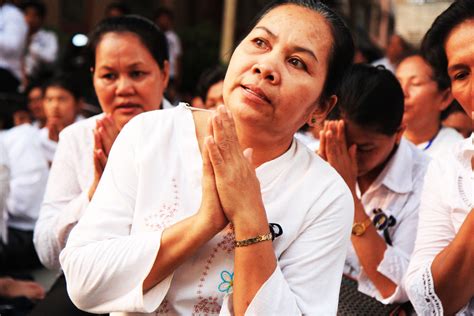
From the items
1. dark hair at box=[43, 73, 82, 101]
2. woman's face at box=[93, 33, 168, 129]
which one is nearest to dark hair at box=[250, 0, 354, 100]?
woman's face at box=[93, 33, 168, 129]

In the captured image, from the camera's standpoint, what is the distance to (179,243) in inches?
69.1

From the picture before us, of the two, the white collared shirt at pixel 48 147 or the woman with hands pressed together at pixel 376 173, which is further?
the white collared shirt at pixel 48 147

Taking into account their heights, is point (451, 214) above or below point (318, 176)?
below

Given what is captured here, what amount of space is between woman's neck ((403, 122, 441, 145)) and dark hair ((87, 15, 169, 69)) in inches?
65.5

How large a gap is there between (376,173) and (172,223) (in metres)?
1.41

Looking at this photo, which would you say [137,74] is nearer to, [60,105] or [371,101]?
[371,101]

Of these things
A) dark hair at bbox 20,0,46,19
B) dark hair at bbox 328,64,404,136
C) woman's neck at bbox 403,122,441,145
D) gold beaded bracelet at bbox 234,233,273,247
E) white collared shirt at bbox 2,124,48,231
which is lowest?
white collared shirt at bbox 2,124,48,231

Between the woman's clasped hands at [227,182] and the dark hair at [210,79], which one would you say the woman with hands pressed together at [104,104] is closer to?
the woman's clasped hands at [227,182]

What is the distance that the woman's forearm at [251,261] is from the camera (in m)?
1.73

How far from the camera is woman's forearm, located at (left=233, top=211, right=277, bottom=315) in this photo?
1.73 meters

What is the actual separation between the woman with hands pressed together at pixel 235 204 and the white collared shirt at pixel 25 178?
2.93 meters

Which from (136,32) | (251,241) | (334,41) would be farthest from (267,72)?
(136,32)

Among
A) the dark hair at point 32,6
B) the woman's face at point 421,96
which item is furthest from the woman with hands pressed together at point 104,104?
the dark hair at point 32,6

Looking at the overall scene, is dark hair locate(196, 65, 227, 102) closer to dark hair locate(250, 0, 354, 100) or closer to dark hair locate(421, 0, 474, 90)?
dark hair locate(421, 0, 474, 90)
